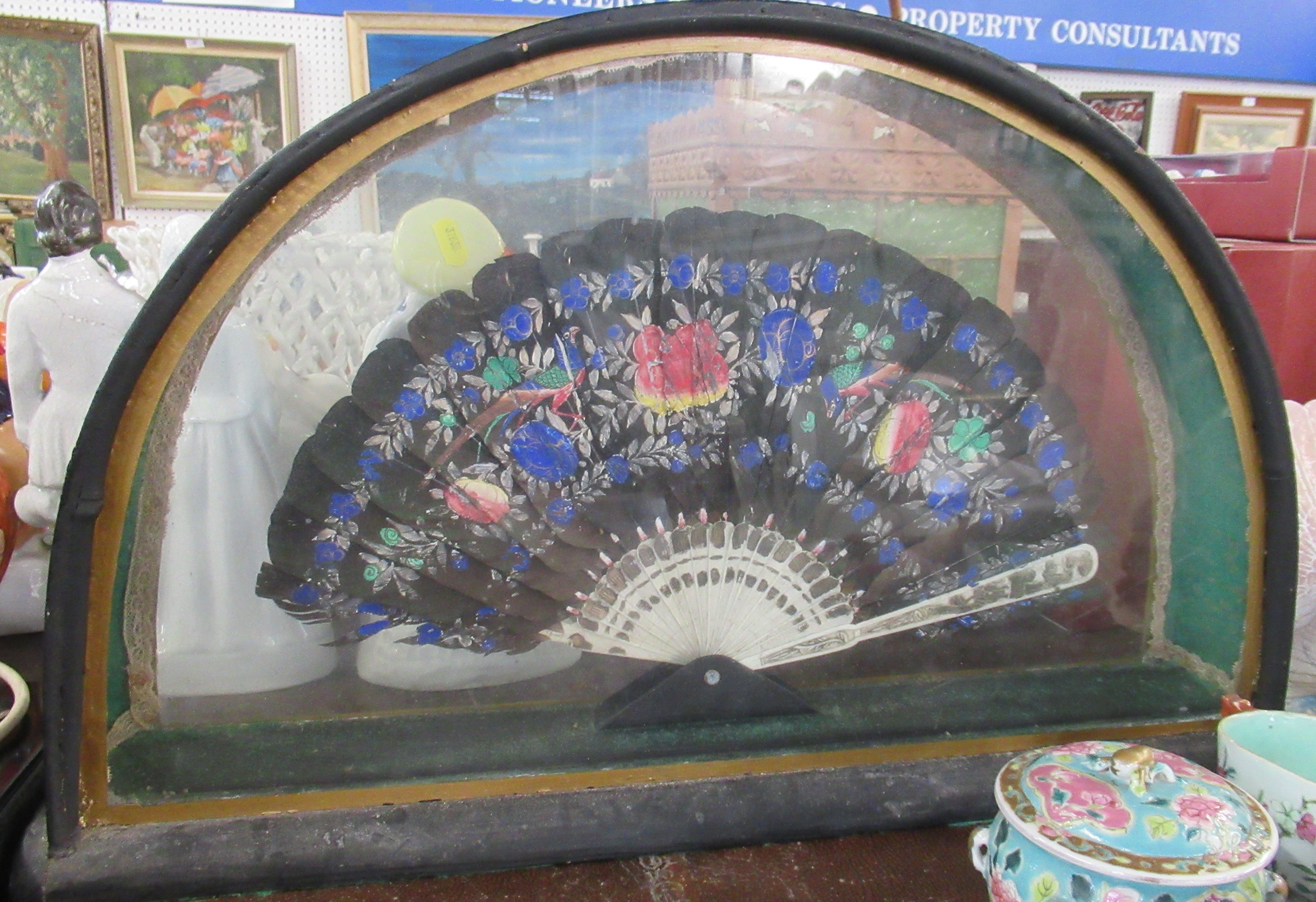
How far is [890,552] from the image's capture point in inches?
31.6

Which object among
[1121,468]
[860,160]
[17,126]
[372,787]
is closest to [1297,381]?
[1121,468]

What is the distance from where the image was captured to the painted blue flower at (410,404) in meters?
0.71

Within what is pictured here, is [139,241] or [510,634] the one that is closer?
[510,634]

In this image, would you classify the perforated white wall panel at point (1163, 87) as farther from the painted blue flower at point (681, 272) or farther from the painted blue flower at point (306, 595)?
the painted blue flower at point (306, 595)

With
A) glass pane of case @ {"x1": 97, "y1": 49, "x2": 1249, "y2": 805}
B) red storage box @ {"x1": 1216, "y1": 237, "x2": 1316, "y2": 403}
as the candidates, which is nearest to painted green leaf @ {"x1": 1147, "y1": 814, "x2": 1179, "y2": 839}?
glass pane of case @ {"x1": 97, "y1": 49, "x2": 1249, "y2": 805}

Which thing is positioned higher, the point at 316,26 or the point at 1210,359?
the point at 316,26

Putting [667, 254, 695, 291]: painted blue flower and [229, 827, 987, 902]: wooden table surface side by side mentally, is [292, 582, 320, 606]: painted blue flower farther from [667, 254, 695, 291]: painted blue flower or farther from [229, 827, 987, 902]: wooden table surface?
[667, 254, 695, 291]: painted blue flower

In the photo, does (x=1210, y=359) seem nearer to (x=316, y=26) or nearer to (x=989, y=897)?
(x=989, y=897)

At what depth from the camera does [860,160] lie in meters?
0.75

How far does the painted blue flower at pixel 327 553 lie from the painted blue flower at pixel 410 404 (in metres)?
0.13

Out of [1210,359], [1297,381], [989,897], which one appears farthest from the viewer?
[1297,381]

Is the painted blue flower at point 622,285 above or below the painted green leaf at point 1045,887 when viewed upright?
above

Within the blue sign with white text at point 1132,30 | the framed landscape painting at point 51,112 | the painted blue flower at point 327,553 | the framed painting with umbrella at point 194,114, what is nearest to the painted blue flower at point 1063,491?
the painted blue flower at point 327,553

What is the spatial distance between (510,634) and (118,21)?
1.45 metres
